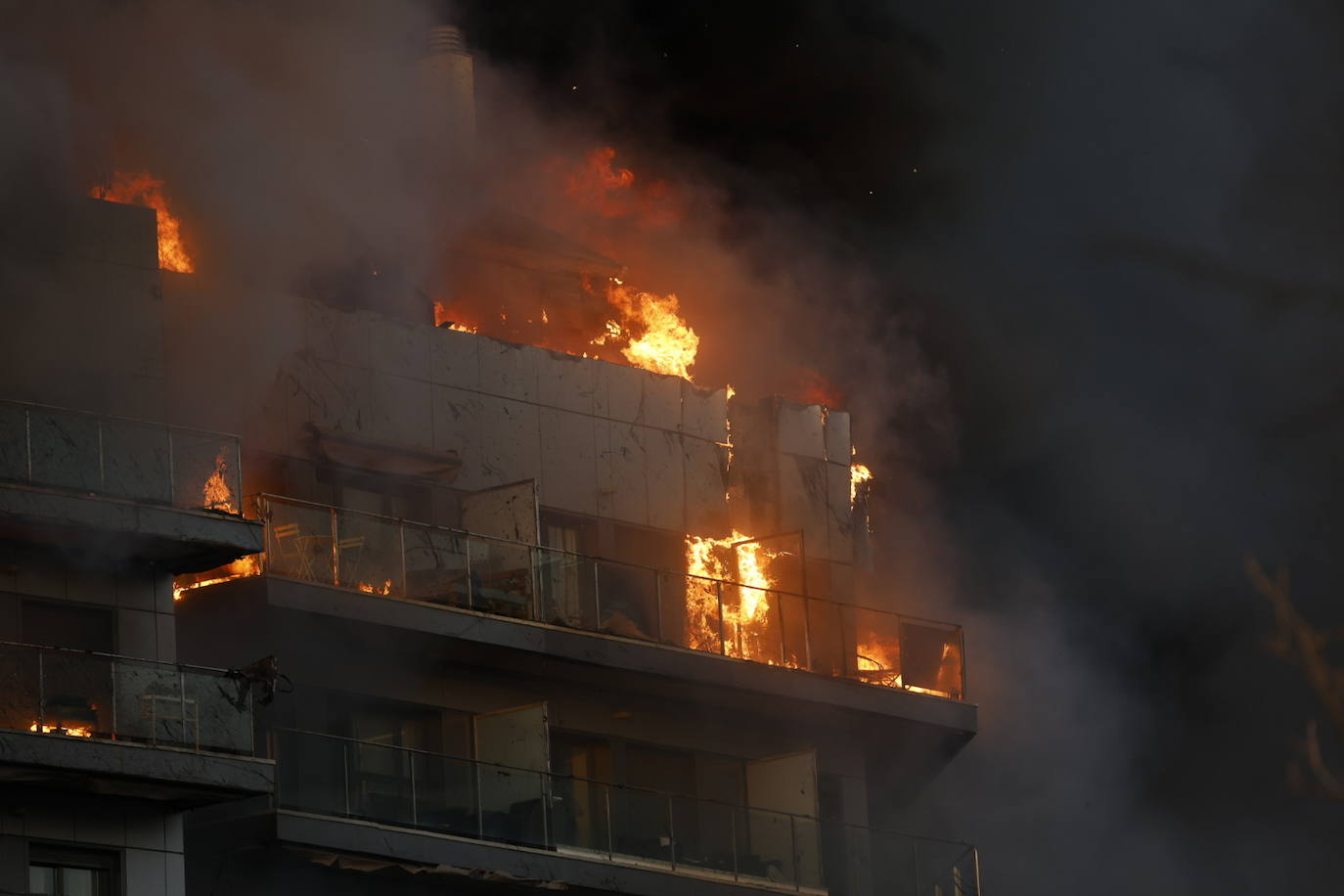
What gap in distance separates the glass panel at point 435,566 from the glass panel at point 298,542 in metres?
1.48

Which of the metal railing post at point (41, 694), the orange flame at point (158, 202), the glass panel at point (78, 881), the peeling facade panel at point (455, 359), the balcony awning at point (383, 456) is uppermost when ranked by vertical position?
the orange flame at point (158, 202)

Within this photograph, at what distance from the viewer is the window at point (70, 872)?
24547 millimetres

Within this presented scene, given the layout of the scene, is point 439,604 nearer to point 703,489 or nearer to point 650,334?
point 703,489

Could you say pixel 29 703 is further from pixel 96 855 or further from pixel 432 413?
pixel 432 413

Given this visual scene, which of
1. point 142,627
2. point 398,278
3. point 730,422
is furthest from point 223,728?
point 730,422

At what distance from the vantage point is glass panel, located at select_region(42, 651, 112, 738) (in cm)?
2422

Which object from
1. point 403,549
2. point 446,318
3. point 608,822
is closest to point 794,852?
point 608,822

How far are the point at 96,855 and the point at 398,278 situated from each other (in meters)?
12.9

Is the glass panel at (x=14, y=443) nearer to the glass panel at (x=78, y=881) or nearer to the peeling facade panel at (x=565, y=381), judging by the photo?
the glass panel at (x=78, y=881)

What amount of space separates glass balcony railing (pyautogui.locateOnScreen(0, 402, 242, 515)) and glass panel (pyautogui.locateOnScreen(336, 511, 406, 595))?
9.38ft

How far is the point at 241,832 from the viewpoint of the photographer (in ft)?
91.5

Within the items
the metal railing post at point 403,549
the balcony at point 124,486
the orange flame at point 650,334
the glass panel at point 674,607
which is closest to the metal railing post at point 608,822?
the glass panel at point 674,607

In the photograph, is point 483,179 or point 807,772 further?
point 483,179

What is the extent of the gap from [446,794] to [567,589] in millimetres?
4434
